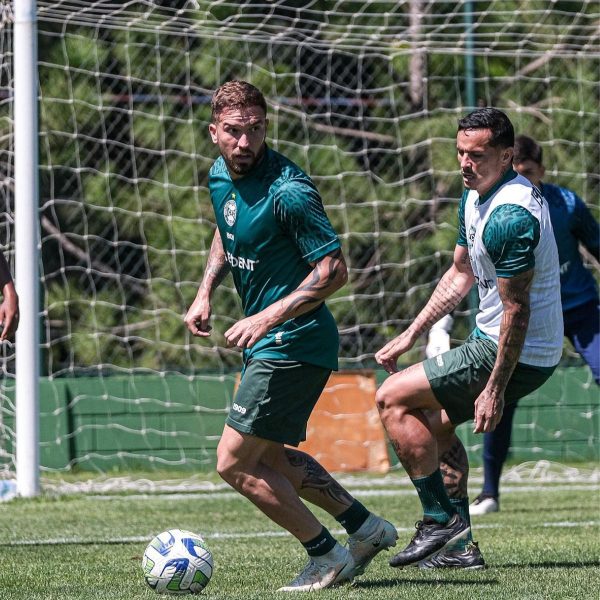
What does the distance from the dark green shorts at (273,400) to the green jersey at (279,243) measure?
53mm

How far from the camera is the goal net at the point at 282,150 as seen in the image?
14.1 metres

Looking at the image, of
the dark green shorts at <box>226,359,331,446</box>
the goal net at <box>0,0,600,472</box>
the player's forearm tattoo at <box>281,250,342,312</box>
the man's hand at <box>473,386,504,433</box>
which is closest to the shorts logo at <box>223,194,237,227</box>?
the player's forearm tattoo at <box>281,250,342,312</box>

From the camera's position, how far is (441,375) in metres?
5.82

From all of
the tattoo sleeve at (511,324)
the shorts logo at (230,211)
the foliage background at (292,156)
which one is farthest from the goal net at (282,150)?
the tattoo sleeve at (511,324)

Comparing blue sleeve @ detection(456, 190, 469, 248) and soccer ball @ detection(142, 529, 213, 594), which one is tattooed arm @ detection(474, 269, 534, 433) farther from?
soccer ball @ detection(142, 529, 213, 594)

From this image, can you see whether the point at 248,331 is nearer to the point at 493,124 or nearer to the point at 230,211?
the point at 230,211

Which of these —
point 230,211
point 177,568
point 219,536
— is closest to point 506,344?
point 230,211

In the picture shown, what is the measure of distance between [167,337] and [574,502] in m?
6.21

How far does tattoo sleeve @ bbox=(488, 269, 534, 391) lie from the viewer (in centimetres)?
545

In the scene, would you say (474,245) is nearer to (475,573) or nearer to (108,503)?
(475,573)

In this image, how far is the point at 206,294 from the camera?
5918mm

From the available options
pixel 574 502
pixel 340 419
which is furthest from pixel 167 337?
pixel 574 502

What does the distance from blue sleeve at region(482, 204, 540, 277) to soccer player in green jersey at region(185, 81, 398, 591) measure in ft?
2.09

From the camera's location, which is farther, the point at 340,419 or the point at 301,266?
the point at 340,419
